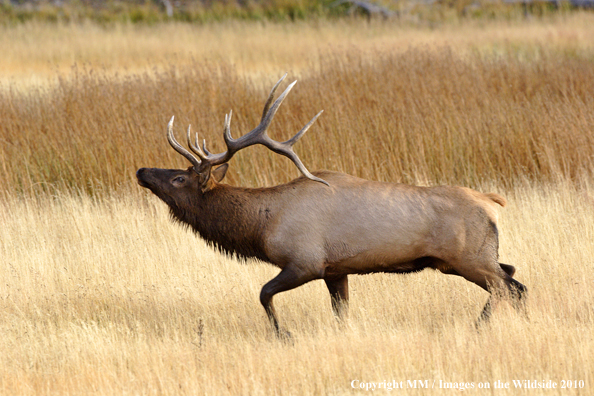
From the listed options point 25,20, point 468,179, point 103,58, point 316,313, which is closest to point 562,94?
point 468,179

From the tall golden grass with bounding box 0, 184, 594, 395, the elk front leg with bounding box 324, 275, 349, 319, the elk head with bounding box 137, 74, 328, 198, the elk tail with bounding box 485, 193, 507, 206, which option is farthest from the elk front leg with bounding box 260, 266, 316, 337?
the elk tail with bounding box 485, 193, 507, 206

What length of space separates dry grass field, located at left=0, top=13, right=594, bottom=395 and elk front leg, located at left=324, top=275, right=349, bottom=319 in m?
0.17

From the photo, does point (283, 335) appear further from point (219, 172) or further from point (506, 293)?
point (506, 293)

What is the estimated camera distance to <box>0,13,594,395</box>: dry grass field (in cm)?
421

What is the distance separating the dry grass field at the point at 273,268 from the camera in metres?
4.21

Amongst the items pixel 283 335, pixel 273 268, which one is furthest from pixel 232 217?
pixel 273 268

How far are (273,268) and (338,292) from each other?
1.07 m

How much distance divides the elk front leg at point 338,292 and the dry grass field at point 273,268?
0.17m

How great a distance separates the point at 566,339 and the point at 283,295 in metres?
1.99

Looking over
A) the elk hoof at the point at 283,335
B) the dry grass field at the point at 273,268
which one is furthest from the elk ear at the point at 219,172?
the elk hoof at the point at 283,335

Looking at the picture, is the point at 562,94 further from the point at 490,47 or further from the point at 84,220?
the point at 84,220

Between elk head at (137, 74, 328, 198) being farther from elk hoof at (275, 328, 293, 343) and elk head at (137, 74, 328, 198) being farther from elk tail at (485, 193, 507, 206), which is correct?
elk tail at (485, 193, 507, 206)

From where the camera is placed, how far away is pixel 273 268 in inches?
240

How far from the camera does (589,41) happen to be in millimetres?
14969
